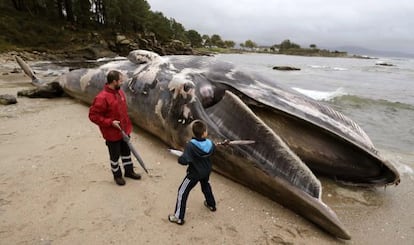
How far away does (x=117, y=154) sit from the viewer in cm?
397

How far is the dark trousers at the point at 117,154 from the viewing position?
3.94 m

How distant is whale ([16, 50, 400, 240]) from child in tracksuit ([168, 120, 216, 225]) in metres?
0.74

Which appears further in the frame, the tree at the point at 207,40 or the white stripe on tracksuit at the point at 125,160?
the tree at the point at 207,40

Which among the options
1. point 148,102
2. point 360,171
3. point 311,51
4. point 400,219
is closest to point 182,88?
point 148,102

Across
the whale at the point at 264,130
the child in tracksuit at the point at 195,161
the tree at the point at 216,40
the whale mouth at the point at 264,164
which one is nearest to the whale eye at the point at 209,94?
the whale at the point at 264,130

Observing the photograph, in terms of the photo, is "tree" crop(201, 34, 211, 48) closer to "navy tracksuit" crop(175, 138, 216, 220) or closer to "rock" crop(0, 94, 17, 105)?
"rock" crop(0, 94, 17, 105)

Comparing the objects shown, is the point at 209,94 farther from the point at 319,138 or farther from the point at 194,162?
the point at 194,162

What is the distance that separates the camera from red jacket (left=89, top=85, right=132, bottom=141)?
3732mm

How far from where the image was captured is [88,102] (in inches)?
310

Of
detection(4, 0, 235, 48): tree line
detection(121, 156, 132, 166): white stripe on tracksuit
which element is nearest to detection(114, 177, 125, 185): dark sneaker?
detection(121, 156, 132, 166): white stripe on tracksuit

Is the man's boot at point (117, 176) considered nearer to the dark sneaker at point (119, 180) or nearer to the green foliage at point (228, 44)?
the dark sneaker at point (119, 180)

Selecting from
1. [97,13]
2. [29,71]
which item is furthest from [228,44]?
[29,71]

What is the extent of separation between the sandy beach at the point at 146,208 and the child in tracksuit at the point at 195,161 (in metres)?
0.17

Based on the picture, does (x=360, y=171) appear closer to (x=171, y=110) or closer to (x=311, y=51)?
(x=171, y=110)
